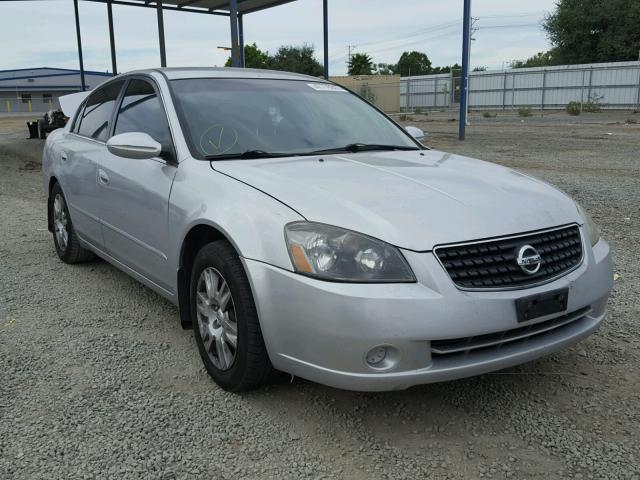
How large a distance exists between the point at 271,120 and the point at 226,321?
1.40 m

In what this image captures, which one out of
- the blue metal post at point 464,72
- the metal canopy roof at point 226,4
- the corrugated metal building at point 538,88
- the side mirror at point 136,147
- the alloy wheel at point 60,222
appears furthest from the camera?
the corrugated metal building at point 538,88

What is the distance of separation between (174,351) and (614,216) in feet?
17.0


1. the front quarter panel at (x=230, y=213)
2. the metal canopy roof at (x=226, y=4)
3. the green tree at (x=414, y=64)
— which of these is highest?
the green tree at (x=414, y=64)

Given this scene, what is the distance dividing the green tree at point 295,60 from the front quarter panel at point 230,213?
64.5 m

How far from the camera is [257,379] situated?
2859 mm

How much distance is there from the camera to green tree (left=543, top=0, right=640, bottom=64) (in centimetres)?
4556

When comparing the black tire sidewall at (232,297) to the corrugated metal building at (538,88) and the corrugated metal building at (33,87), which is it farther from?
the corrugated metal building at (33,87)

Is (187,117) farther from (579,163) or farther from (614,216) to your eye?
(579,163)

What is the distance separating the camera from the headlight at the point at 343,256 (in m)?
2.45

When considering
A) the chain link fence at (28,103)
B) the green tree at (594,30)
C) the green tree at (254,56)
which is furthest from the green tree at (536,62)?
the chain link fence at (28,103)

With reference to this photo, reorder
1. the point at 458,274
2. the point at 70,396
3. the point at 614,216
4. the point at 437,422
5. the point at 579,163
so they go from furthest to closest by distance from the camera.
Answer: the point at 579,163
the point at 614,216
the point at 70,396
the point at 437,422
the point at 458,274

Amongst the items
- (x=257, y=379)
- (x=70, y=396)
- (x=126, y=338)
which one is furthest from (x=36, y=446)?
(x=126, y=338)

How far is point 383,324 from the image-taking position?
2.38 meters

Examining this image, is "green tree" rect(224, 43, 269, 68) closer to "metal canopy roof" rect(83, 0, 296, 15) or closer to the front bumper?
"metal canopy roof" rect(83, 0, 296, 15)
